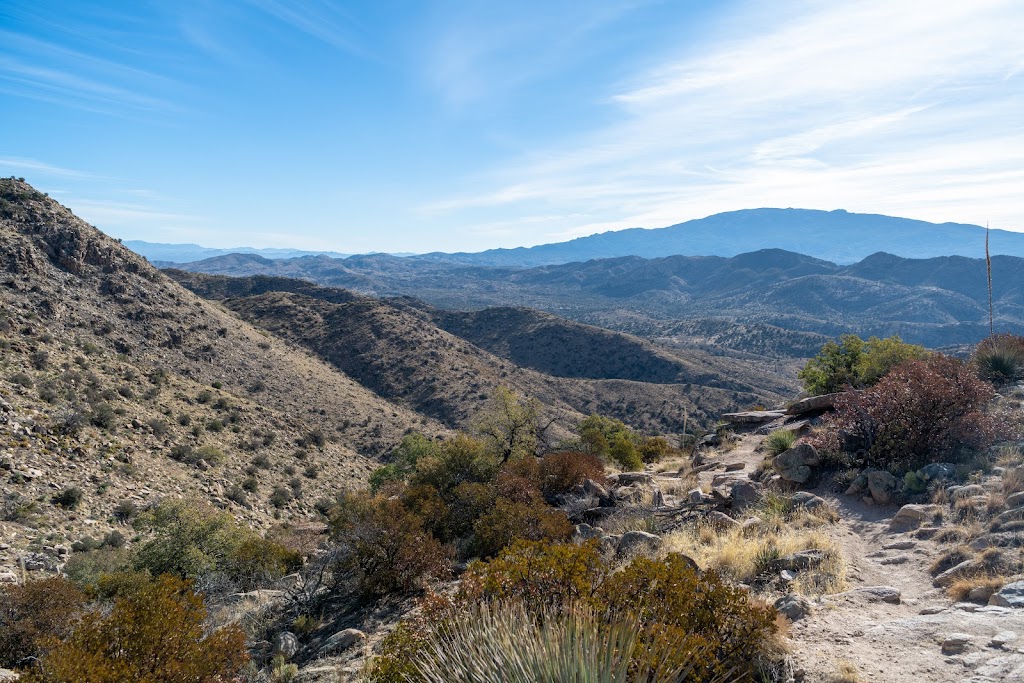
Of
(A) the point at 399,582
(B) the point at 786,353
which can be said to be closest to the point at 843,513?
(A) the point at 399,582

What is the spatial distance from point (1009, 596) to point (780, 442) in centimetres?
820

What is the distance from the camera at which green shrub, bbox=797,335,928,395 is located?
17.1m

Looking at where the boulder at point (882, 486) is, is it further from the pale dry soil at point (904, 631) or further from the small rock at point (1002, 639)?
the small rock at point (1002, 639)

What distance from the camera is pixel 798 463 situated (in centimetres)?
1118

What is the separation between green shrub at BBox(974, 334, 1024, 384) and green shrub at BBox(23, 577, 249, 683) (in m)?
18.2

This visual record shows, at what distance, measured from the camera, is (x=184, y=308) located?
4159 cm

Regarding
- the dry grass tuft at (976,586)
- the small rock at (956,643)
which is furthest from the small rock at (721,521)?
the small rock at (956,643)

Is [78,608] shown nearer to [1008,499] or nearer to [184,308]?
[1008,499]

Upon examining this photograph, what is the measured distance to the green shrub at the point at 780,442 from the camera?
1317 centimetres

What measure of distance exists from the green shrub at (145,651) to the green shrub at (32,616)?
392 centimetres

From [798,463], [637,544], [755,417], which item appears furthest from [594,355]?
[637,544]

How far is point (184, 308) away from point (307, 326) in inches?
729

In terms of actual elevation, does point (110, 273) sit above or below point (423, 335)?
above

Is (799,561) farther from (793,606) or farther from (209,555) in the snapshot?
(209,555)
